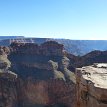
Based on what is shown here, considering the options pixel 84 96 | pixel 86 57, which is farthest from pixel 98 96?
pixel 86 57

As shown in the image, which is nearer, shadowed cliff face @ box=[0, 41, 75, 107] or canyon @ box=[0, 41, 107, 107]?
shadowed cliff face @ box=[0, 41, 75, 107]

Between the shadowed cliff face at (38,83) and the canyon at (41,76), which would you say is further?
the canyon at (41,76)

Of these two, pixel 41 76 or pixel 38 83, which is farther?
pixel 41 76

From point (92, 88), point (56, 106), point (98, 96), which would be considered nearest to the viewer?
Result: point (98, 96)

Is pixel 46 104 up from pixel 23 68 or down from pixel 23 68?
down

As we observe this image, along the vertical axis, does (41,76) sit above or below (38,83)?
above

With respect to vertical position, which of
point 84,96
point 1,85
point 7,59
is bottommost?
point 1,85

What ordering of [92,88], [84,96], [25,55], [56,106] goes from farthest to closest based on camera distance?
[25,55] → [56,106] → [84,96] → [92,88]

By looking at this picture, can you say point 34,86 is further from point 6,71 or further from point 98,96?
point 98,96
